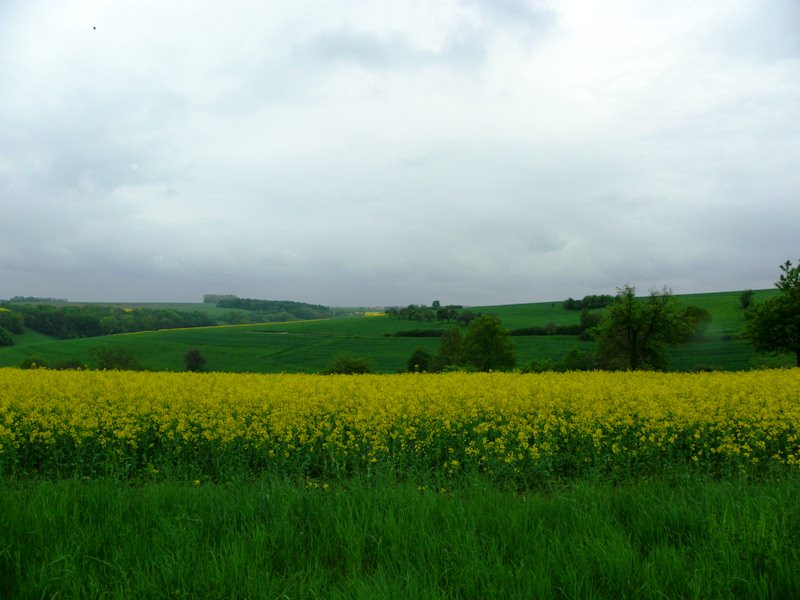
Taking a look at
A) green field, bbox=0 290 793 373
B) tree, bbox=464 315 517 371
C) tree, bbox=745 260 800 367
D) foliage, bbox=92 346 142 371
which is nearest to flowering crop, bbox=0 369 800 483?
tree, bbox=745 260 800 367

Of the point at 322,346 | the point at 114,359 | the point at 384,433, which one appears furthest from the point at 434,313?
the point at 384,433

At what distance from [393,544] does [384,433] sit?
14.5 ft

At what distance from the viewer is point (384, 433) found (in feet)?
26.0

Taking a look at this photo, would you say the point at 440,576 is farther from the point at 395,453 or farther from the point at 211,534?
the point at 395,453

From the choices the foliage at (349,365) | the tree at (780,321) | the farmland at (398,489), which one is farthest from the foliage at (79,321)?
the tree at (780,321)

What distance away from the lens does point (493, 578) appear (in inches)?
122

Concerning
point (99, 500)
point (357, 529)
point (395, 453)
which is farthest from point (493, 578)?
point (395, 453)

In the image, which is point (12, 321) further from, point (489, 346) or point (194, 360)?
point (489, 346)

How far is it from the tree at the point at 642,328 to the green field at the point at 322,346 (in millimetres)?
5530

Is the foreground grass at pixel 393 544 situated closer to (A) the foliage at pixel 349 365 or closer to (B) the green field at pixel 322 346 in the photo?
(A) the foliage at pixel 349 365

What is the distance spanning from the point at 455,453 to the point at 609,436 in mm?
3030

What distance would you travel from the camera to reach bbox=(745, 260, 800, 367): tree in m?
29.8

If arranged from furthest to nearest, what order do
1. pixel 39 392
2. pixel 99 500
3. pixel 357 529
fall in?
pixel 39 392, pixel 99 500, pixel 357 529

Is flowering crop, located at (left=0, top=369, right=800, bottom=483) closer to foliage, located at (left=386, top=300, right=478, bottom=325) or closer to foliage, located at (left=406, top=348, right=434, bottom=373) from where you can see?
foliage, located at (left=406, top=348, right=434, bottom=373)
